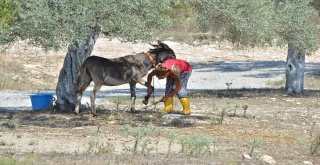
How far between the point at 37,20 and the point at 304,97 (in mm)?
12723

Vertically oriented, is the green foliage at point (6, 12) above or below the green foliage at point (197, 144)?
above

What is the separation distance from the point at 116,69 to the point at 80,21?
12.5ft

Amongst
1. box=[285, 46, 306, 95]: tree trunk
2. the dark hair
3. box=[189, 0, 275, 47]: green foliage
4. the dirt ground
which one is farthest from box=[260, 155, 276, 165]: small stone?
box=[285, 46, 306, 95]: tree trunk

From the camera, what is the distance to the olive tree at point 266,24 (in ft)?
63.5

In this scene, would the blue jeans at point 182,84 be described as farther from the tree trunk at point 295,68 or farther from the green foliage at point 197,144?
the tree trunk at point 295,68

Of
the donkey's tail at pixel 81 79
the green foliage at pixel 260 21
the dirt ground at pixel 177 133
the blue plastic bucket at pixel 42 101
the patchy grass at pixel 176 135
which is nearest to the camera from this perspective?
the dirt ground at pixel 177 133

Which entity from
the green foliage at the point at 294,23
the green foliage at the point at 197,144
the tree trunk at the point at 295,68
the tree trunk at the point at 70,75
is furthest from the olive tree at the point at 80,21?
the tree trunk at the point at 295,68

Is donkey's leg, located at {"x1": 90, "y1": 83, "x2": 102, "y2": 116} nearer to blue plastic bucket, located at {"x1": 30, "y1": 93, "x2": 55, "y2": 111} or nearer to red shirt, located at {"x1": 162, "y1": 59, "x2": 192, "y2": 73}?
red shirt, located at {"x1": 162, "y1": 59, "x2": 192, "y2": 73}

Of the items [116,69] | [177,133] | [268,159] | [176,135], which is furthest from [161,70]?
[268,159]

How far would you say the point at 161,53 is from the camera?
64.0 feet

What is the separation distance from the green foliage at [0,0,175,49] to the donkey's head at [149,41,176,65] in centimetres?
271

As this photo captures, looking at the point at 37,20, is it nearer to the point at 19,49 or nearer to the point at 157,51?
the point at 157,51

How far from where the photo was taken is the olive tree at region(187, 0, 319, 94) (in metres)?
19.3

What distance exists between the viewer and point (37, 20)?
1520 centimetres
